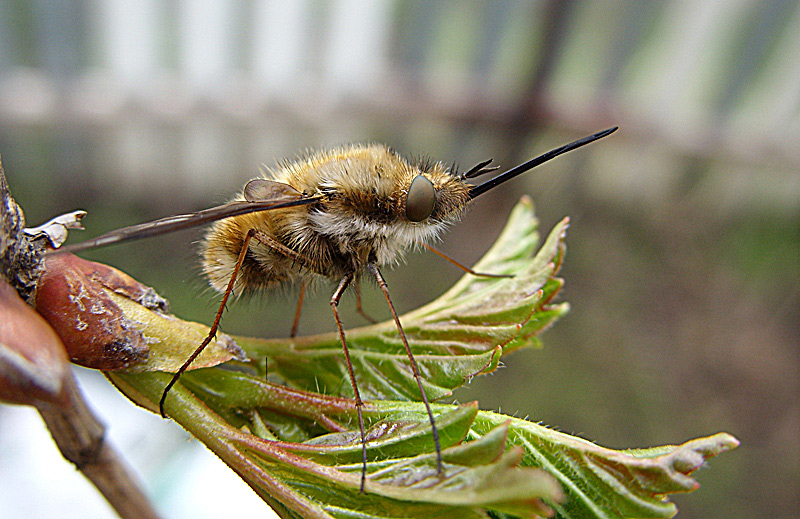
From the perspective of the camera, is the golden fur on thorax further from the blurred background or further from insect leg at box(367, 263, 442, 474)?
the blurred background

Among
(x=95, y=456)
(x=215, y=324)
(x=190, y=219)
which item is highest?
(x=190, y=219)

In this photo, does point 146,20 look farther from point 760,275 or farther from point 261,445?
point 760,275

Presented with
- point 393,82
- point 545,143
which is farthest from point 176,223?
point 545,143

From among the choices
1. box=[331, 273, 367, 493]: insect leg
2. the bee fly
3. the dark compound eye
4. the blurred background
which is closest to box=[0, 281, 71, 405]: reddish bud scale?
box=[331, 273, 367, 493]: insect leg

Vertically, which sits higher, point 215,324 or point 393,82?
point 393,82

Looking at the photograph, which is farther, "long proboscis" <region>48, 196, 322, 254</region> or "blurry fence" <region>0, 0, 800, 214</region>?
"blurry fence" <region>0, 0, 800, 214</region>

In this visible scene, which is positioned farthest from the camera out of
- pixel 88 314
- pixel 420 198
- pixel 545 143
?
pixel 545 143

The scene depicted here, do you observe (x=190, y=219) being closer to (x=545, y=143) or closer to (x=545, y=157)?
(x=545, y=157)

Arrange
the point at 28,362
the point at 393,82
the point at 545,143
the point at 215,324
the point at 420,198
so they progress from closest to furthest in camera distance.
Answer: the point at 28,362 < the point at 215,324 < the point at 420,198 < the point at 393,82 < the point at 545,143
